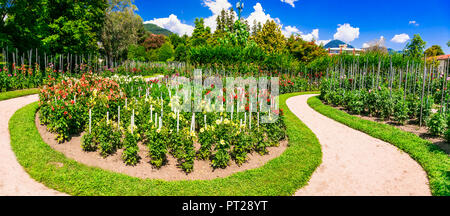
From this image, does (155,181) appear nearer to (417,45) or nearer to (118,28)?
(118,28)

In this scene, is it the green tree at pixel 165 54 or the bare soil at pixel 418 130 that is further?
the green tree at pixel 165 54

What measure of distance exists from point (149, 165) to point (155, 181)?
66 cm

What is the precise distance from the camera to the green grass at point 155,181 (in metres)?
4.18

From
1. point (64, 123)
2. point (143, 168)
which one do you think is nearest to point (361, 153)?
point (143, 168)

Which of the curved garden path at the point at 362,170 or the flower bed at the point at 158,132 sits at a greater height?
the flower bed at the point at 158,132

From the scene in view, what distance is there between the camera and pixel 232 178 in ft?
15.3

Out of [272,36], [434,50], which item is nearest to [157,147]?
[272,36]

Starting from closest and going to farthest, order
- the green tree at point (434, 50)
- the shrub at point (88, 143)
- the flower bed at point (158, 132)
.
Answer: the flower bed at point (158, 132) < the shrub at point (88, 143) < the green tree at point (434, 50)

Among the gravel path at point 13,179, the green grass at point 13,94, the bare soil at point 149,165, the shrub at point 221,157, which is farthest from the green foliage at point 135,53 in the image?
the shrub at point 221,157

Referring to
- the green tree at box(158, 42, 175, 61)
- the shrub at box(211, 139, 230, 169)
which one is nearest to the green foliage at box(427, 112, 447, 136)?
the shrub at box(211, 139, 230, 169)

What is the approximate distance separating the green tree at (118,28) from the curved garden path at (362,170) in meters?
33.7

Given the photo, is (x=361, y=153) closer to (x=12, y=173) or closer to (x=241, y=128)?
(x=241, y=128)

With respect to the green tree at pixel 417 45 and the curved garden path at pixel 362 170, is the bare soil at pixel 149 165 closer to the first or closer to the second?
the curved garden path at pixel 362 170

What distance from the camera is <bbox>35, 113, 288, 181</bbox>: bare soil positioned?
187 inches
